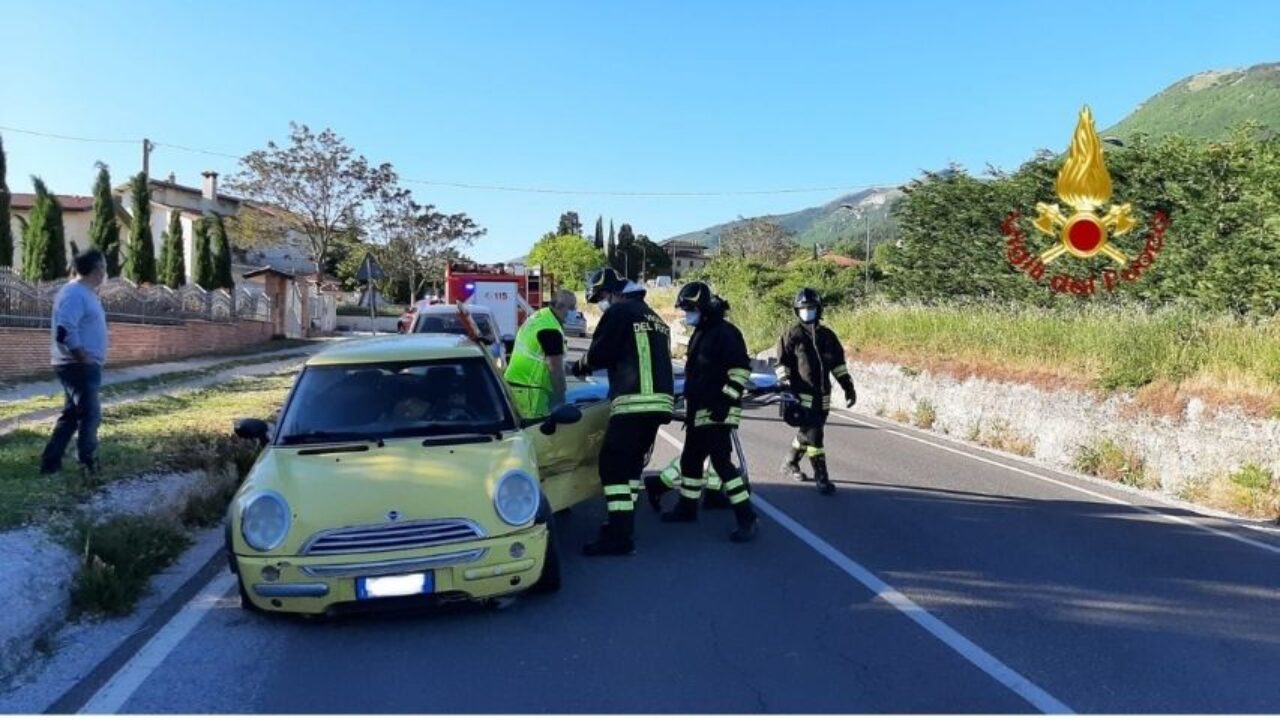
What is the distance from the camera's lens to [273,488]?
5.45 meters

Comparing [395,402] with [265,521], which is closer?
[265,521]

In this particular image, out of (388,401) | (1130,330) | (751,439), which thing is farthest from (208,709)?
(1130,330)

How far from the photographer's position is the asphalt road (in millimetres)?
4469

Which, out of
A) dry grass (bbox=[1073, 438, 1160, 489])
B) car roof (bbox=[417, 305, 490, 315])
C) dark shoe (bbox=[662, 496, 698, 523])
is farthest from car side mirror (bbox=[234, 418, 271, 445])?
car roof (bbox=[417, 305, 490, 315])

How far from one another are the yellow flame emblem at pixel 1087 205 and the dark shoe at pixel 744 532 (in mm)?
13240

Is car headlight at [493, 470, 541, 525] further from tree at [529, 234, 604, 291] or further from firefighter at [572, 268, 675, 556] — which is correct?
tree at [529, 234, 604, 291]

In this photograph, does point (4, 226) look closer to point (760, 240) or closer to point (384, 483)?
point (384, 483)

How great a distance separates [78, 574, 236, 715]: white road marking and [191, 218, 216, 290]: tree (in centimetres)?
3737

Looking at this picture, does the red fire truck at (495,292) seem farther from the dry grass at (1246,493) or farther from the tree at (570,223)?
the tree at (570,223)

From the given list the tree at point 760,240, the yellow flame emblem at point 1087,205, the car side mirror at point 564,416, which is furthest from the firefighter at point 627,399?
the tree at point 760,240

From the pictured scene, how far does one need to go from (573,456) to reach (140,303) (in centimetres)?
2130

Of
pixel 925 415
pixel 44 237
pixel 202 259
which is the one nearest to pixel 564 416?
pixel 925 415

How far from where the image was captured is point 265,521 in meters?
5.34

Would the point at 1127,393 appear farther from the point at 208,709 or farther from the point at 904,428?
the point at 208,709
